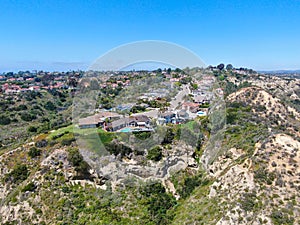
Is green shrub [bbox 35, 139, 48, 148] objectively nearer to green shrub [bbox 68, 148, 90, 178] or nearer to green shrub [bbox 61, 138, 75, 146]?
green shrub [bbox 61, 138, 75, 146]

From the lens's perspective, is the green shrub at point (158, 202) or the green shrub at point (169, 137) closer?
the green shrub at point (158, 202)

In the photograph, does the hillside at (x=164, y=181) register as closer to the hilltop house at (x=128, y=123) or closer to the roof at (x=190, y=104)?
the hilltop house at (x=128, y=123)

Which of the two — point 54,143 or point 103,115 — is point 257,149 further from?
point 54,143

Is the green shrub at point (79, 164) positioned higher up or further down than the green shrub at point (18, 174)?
higher up

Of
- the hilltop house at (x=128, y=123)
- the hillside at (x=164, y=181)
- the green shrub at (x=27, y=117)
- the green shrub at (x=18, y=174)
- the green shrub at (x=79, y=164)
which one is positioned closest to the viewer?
the hillside at (x=164, y=181)

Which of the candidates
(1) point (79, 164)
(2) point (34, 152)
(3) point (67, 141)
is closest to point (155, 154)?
(1) point (79, 164)

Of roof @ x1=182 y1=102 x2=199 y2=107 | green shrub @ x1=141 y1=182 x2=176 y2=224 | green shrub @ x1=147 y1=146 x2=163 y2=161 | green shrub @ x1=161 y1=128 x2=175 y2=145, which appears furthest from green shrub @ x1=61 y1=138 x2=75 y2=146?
roof @ x1=182 y1=102 x2=199 y2=107

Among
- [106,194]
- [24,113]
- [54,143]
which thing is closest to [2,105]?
[24,113]

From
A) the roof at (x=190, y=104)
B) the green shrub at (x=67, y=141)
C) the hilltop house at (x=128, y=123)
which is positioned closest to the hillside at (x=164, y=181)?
the green shrub at (x=67, y=141)
